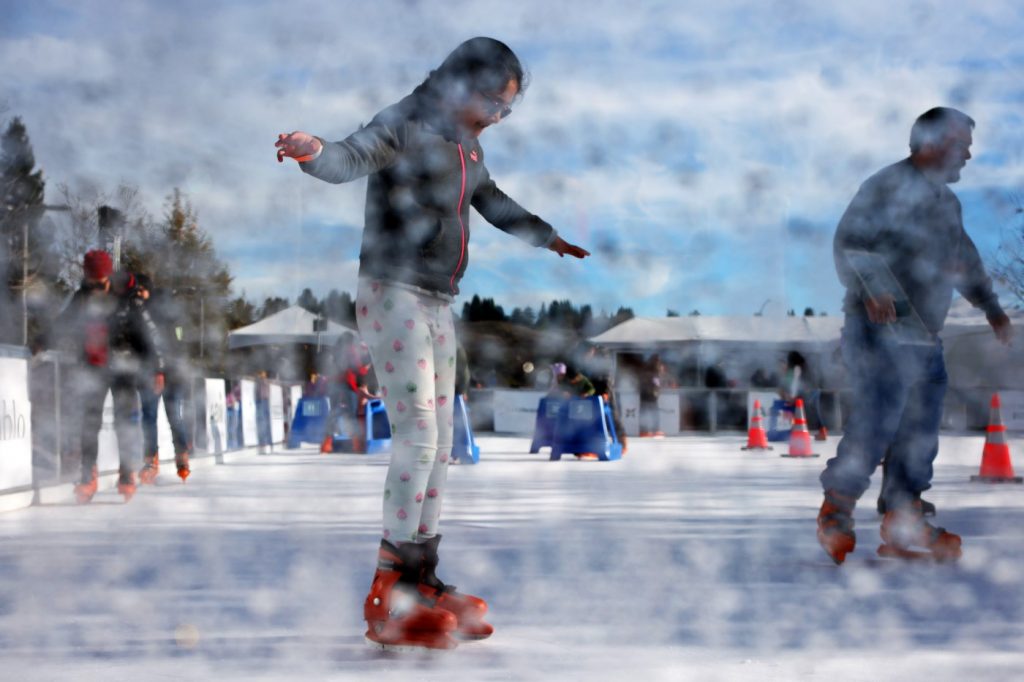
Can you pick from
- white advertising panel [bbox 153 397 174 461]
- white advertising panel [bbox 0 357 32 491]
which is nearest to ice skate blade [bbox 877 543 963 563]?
white advertising panel [bbox 0 357 32 491]

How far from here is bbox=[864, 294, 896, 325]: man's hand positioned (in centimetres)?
327

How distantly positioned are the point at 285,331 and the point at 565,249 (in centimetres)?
76

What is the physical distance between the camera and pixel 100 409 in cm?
617

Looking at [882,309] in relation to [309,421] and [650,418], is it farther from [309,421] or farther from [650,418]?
[650,418]

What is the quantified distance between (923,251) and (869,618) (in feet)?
3.79

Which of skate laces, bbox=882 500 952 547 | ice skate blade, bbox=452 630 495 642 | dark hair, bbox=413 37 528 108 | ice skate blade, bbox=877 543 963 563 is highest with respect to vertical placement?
dark hair, bbox=413 37 528 108

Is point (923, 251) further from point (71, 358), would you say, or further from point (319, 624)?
point (71, 358)

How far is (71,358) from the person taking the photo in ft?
21.6

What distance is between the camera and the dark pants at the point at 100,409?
608cm

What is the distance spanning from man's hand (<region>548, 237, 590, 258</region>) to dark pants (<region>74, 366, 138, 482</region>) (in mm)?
3957

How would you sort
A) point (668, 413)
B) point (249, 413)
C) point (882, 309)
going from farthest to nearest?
point (668, 413) → point (249, 413) → point (882, 309)

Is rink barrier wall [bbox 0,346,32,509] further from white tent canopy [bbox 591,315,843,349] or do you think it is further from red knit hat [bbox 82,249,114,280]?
white tent canopy [bbox 591,315,843,349]

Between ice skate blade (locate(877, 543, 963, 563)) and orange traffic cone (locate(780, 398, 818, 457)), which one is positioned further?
orange traffic cone (locate(780, 398, 818, 457))

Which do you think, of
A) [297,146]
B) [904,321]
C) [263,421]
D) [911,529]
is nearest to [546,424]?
[263,421]
